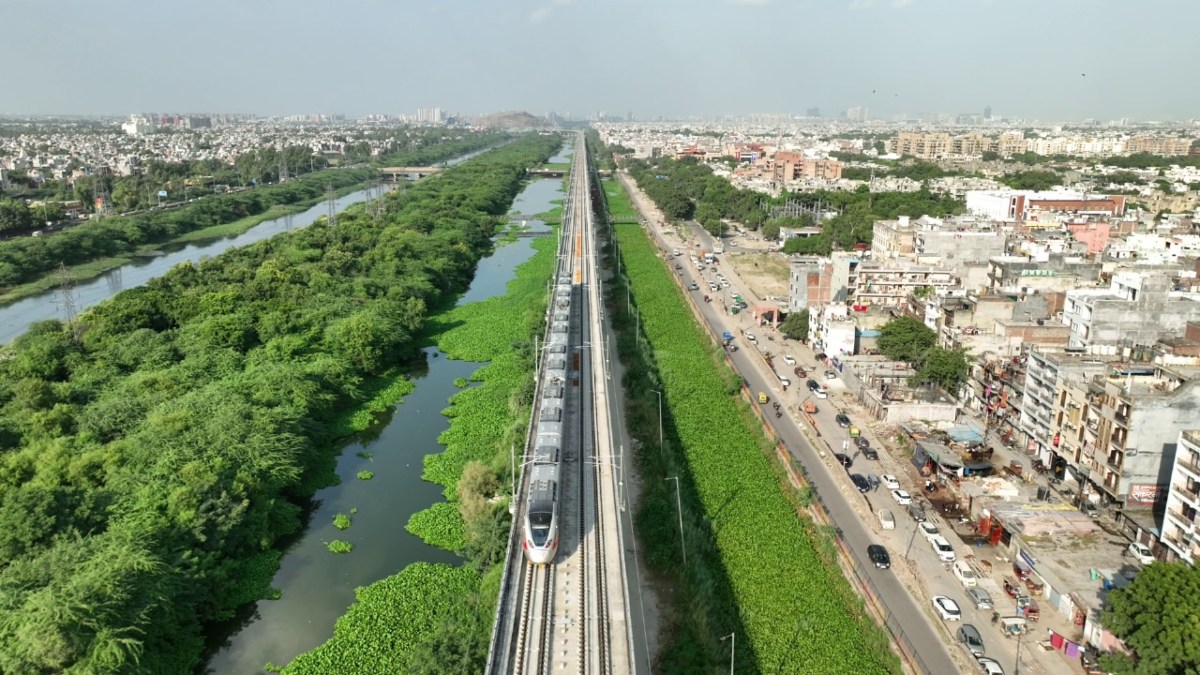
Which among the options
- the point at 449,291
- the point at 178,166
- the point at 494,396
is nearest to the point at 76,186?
the point at 178,166

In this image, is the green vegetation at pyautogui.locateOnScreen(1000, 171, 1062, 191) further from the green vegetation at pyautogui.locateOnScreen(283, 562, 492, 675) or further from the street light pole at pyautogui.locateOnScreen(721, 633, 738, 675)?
the green vegetation at pyautogui.locateOnScreen(283, 562, 492, 675)

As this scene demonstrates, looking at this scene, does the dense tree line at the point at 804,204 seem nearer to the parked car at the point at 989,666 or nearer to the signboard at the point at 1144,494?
the signboard at the point at 1144,494

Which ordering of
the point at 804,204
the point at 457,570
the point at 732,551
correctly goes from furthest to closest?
the point at 804,204 → the point at 732,551 → the point at 457,570

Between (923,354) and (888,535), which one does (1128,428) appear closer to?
(888,535)

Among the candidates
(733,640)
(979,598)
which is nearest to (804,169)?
(979,598)

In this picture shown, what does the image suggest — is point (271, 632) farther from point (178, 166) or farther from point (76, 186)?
point (178, 166)

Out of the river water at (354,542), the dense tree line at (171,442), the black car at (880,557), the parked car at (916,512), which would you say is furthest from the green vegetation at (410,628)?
the parked car at (916,512)
